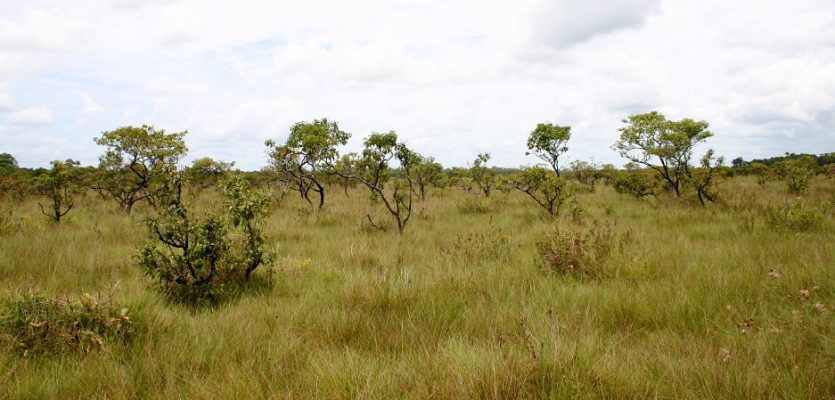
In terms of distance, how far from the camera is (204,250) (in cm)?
465

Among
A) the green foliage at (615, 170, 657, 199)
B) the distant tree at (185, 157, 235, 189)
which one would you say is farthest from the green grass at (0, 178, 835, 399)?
the distant tree at (185, 157, 235, 189)

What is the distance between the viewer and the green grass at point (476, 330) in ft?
8.13

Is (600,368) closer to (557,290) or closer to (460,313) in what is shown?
(460,313)

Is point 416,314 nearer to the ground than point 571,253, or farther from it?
nearer to the ground

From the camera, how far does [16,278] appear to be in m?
5.11

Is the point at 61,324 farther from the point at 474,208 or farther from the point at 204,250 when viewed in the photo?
the point at 474,208

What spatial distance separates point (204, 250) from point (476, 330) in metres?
3.38

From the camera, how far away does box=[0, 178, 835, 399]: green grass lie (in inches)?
97.6

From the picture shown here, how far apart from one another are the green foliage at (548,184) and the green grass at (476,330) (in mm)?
4832

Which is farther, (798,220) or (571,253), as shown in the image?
(798,220)

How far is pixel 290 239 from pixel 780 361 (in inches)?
332

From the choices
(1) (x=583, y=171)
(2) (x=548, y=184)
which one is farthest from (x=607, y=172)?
(2) (x=548, y=184)

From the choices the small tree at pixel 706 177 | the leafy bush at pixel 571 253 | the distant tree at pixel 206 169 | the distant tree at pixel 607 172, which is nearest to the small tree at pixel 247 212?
the leafy bush at pixel 571 253

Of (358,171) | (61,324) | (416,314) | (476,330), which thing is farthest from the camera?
(358,171)
